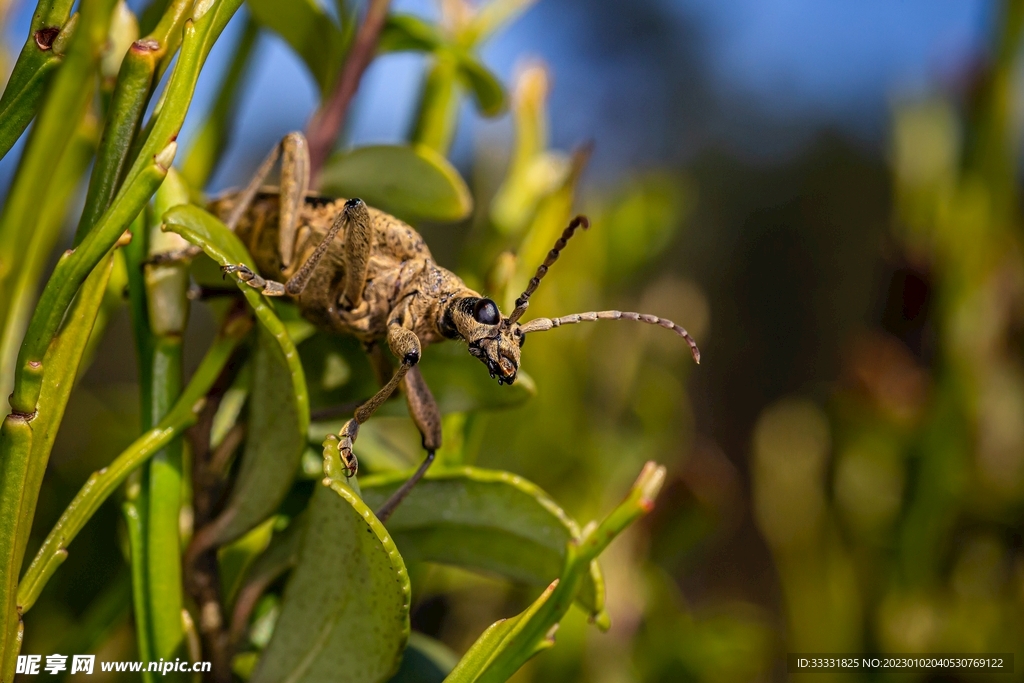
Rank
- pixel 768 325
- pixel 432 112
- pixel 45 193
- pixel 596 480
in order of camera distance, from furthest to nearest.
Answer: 1. pixel 768 325
2. pixel 596 480
3. pixel 432 112
4. pixel 45 193

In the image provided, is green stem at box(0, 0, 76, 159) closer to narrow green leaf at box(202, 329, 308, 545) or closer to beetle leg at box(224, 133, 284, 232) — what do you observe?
narrow green leaf at box(202, 329, 308, 545)

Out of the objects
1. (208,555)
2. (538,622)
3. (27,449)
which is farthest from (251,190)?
(538,622)

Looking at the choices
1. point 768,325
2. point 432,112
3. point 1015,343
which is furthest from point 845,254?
point 432,112

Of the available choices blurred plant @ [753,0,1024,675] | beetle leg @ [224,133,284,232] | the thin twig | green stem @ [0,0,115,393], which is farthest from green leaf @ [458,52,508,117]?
blurred plant @ [753,0,1024,675]

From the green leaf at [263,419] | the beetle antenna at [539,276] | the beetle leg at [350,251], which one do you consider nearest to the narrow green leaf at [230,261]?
the green leaf at [263,419]

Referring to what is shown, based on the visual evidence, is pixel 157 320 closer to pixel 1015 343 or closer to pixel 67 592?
pixel 67 592

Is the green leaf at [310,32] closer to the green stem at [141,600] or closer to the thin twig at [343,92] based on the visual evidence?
the thin twig at [343,92]
